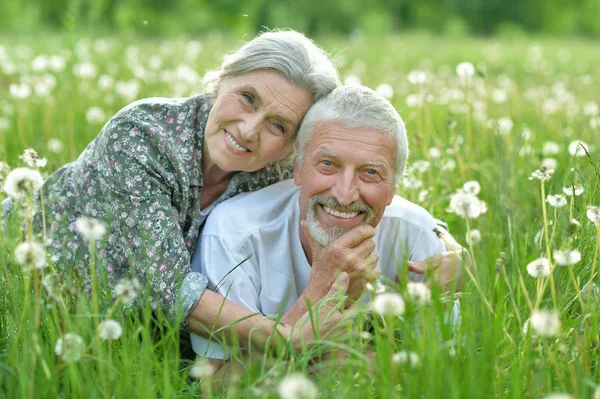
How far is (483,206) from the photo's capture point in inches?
140

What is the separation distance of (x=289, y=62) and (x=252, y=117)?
308 millimetres

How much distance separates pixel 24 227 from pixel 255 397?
1.76 meters

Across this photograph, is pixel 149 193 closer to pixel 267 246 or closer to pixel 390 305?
pixel 267 246

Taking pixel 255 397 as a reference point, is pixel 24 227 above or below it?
above

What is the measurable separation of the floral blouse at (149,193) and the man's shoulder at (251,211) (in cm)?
14

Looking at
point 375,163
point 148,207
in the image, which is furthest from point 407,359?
point 148,207

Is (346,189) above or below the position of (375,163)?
below

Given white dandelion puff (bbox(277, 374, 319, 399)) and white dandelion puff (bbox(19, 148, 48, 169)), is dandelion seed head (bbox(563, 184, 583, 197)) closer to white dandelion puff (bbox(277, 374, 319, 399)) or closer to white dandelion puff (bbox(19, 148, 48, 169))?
white dandelion puff (bbox(277, 374, 319, 399))

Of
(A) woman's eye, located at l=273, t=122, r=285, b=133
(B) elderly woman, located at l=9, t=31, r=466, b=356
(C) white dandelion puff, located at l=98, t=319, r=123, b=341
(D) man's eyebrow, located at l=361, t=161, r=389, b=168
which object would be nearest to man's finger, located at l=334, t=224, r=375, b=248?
(B) elderly woman, located at l=9, t=31, r=466, b=356

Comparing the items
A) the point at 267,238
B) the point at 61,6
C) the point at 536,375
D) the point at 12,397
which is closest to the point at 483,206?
the point at 267,238

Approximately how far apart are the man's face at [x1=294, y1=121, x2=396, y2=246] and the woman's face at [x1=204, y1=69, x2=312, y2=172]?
0.27 metres

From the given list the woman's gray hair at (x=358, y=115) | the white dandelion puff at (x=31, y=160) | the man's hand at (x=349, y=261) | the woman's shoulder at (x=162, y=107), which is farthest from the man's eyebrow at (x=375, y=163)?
the white dandelion puff at (x=31, y=160)

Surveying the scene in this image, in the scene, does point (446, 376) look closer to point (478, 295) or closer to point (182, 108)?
point (478, 295)

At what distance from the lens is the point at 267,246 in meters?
3.56
